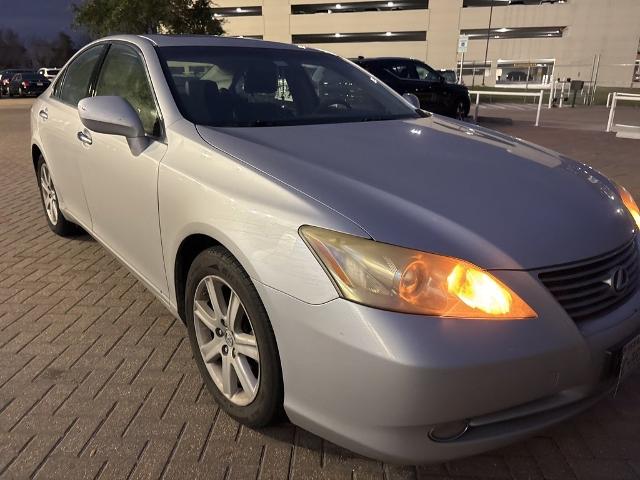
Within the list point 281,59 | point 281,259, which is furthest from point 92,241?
point 281,259

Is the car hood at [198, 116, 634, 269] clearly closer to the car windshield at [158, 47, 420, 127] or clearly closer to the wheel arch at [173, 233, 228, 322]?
the car windshield at [158, 47, 420, 127]

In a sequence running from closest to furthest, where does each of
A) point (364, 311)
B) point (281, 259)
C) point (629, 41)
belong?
point (364, 311) < point (281, 259) < point (629, 41)

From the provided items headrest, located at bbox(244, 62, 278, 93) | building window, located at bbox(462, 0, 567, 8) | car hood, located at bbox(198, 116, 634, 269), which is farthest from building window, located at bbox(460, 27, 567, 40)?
car hood, located at bbox(198, 116, 634, 269)

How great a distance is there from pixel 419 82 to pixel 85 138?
501 inches

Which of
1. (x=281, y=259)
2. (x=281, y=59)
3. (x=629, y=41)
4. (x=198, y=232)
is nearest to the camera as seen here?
(x=281, y=259)

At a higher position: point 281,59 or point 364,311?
point 281,59

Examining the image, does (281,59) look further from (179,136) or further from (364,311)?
(364,311)

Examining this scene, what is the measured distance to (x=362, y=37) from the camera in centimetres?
Result: 5000

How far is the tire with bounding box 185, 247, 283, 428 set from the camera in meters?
1.90

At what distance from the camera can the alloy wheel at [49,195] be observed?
4.35m

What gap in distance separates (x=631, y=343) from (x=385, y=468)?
101 cm

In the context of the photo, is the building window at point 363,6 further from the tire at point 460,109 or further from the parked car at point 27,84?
the tire at point 460,109

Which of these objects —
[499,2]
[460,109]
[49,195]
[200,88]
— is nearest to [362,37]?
[499,2]

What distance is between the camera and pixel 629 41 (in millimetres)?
45188
